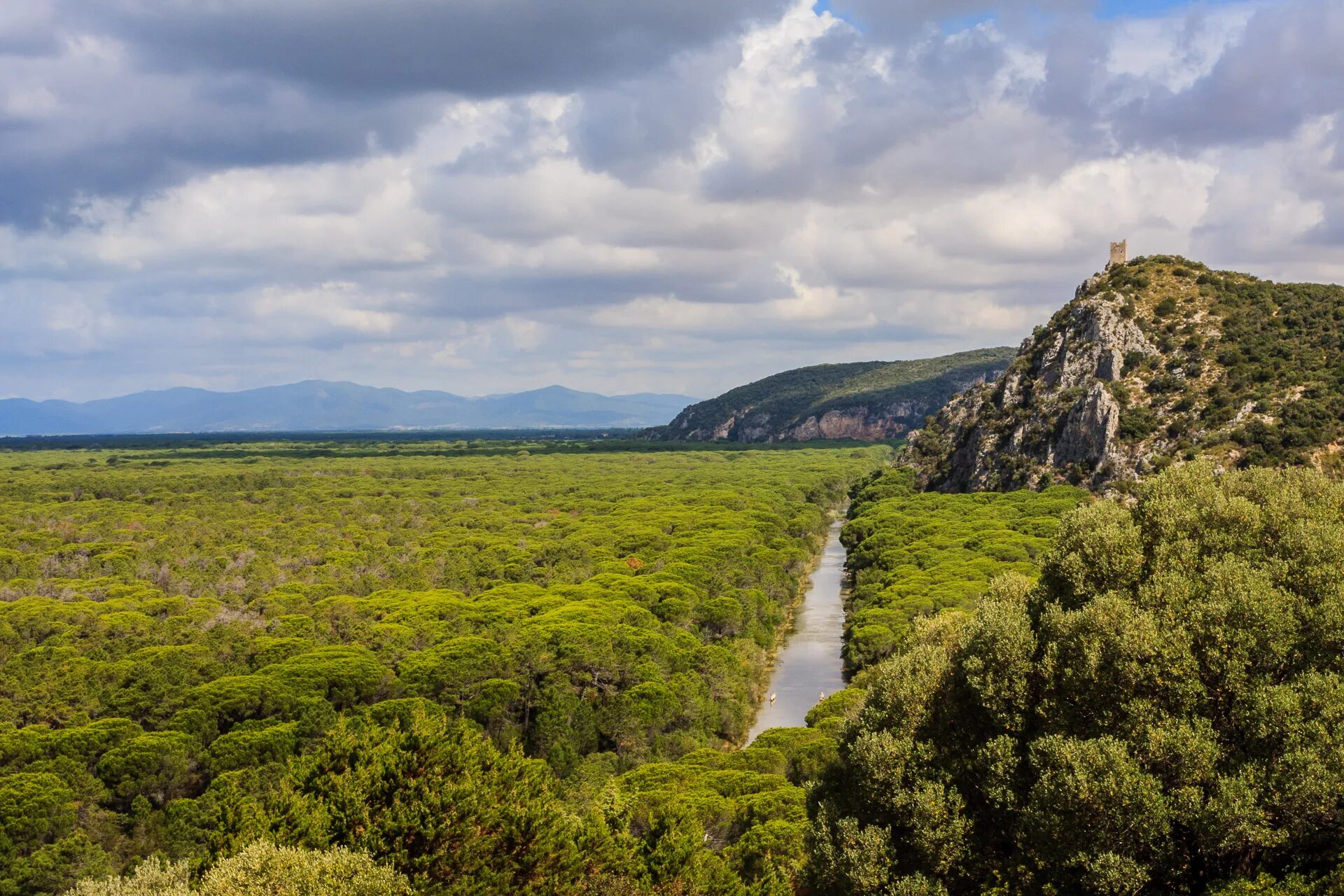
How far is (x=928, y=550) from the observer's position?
7300 cm

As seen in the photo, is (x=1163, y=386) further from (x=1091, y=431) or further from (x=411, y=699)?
(x=411, y=699)

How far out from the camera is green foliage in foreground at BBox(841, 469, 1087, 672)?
53938 mm

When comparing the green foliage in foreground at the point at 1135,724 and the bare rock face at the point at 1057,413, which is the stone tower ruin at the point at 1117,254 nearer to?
the bare rock face at the point at 1057,413

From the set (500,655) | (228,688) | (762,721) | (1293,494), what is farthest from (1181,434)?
(228,688)

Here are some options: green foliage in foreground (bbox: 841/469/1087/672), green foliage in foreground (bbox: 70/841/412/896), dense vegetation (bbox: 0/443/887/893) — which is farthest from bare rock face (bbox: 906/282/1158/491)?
green foliage in foreground (bbox: 70/841/412/896)

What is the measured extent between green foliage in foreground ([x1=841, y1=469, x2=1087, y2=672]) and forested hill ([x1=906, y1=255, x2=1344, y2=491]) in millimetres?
7677

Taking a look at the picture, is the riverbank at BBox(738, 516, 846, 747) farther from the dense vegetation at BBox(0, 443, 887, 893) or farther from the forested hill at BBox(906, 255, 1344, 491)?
the forested hill at BBox(906, 255, 1344, 491)

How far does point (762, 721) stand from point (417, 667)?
1861 centimetres

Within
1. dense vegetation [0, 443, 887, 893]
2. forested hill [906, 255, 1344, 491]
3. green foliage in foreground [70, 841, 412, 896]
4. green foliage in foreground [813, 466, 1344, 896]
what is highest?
forested hill [906, 255, 1344, 491]

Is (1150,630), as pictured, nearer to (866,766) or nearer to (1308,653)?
(1308,653)

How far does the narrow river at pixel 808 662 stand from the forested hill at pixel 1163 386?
30609mm

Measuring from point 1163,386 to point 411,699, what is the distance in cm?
8708

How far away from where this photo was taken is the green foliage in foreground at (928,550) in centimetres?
5394

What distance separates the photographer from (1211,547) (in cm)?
1955
